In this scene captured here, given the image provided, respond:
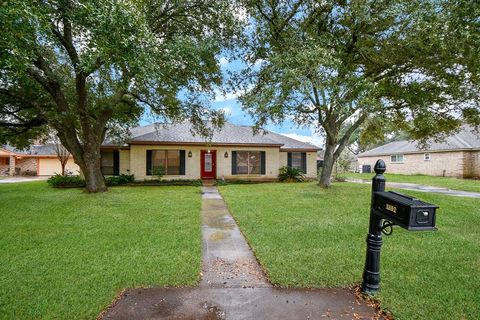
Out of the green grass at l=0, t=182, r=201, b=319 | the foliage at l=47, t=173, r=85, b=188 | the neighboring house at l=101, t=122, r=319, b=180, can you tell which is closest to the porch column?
the foliage at l=47, t=173, r=85, b=188

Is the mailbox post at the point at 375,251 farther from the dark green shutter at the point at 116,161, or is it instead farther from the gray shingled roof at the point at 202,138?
the dark green shutter at the point at 116,161

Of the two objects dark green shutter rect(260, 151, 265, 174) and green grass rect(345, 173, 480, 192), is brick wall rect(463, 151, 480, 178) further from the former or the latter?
dark green shutter rect(260, 151, 265, 174)

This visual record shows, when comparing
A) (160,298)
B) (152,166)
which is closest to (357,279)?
(160,298)

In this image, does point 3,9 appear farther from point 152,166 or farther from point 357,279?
point 152,166

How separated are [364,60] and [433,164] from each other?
17589 millimetres

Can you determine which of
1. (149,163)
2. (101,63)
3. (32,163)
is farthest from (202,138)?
(32,163)

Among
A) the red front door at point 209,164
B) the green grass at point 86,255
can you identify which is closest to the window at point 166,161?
the red front door at point 209,164

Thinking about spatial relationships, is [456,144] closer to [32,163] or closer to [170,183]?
[170,183]

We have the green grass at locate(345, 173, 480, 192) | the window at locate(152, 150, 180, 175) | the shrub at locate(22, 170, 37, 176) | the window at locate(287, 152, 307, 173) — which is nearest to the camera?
the green grass at locate(345, 173, 480, 192)

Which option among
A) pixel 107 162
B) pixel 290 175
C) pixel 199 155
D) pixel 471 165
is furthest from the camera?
pixel 471 165

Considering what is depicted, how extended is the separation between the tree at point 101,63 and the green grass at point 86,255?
12.0 ft

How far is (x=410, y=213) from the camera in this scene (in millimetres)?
2727

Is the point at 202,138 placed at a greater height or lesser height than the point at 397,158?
greater

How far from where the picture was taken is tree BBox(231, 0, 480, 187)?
26.1ft
